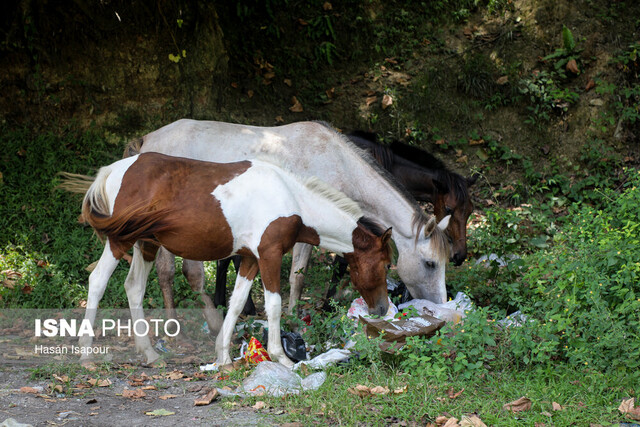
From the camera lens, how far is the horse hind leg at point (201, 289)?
21.7 ft

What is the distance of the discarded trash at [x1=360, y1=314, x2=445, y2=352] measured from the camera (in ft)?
16.8

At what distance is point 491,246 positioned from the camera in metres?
7.30

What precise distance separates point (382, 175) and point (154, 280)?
10.4 ft

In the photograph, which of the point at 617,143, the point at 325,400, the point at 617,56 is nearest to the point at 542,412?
the point at 325,400

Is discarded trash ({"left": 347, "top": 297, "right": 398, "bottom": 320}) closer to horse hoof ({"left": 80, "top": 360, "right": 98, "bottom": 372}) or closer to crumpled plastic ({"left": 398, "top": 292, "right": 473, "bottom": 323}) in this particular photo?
crumpled plastic ({"left": 398, "top": 292, "right": 473, "bottom": 323})

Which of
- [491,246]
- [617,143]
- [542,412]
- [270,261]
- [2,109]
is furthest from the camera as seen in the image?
[617,143]

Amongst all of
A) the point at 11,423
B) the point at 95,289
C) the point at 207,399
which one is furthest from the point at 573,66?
the point at 11,423

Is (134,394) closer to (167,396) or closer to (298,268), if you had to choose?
(167,396)

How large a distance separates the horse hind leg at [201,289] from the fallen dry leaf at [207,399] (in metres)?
1.94

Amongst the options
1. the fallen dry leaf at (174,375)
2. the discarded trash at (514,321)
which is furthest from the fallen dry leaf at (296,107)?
the fallen dry leaf at (174,375)

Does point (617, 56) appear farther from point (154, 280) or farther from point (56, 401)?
point (56, 401)

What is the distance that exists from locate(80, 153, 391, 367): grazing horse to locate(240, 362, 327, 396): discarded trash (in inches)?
18.3

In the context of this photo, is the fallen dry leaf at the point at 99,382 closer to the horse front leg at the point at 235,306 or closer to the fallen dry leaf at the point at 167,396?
the fallen dry leaf at the point at 167,396

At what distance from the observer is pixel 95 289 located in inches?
209
